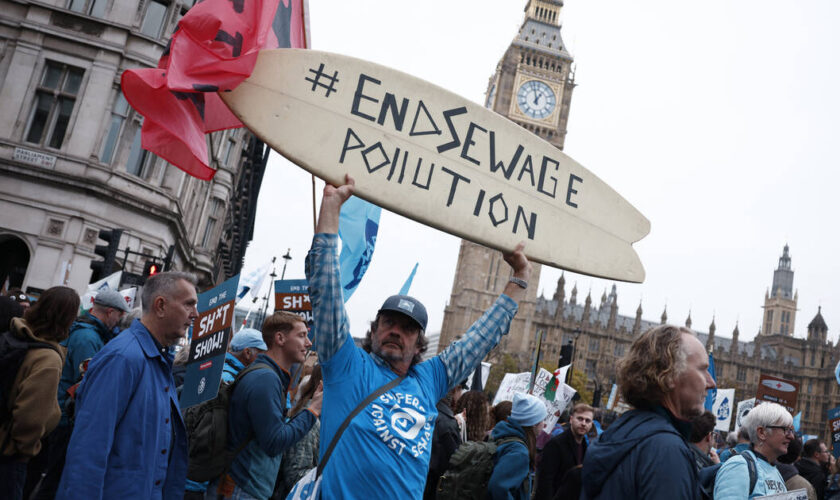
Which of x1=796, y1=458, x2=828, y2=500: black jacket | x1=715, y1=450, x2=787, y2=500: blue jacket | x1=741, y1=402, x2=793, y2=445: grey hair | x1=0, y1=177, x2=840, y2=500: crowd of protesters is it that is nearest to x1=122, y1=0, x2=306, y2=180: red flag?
x1=0, y1=177, x2=840, y2=500: crowd of protesters

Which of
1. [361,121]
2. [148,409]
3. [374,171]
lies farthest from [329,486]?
[361,121]

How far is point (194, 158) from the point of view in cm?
338

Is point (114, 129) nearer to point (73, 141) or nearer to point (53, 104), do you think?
point (73, 141)

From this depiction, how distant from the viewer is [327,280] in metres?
2.71

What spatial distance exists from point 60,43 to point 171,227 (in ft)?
17.0

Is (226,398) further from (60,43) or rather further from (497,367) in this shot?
(497,367)

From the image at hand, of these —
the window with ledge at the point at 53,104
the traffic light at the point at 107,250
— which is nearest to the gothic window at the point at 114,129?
the window with ledge at the point at 53,104

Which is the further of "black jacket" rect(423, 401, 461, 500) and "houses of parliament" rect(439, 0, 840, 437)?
"houses of parliament" rect(439, 0, 840, 437)

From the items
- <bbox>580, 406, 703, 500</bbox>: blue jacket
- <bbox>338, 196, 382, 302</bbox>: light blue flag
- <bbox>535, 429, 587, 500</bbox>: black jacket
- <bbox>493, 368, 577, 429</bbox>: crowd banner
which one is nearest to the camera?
<bbox>580, 406, 703, 500</bbox>: blue jacket

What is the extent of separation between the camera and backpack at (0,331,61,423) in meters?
3.70

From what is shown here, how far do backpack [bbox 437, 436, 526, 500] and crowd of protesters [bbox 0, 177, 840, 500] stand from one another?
0.07ft

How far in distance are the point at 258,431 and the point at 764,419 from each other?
3091 mm

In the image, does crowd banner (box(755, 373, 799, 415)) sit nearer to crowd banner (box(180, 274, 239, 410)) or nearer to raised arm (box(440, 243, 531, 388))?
raised arm (box(440, 243, 531, 388))

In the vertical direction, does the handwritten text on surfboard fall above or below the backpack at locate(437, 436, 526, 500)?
above
